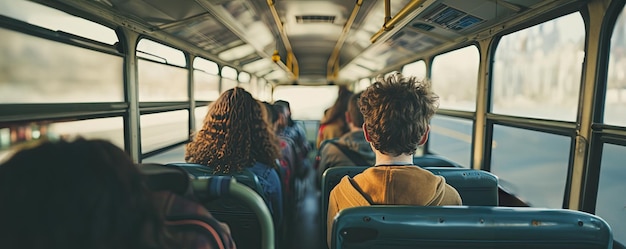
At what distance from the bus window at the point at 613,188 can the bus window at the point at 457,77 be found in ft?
4.66

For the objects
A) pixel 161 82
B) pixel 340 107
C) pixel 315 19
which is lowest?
pixel 340 107

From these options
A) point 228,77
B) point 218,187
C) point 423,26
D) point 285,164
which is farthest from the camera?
point 228,77

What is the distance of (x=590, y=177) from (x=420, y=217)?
1.55 meters

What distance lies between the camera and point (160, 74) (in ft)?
10.3

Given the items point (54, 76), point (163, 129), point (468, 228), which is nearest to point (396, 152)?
point (468, 228)

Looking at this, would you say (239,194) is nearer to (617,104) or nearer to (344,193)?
(344,193)

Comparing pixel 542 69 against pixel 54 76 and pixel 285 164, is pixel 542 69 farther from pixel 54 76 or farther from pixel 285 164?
pixel 54 76

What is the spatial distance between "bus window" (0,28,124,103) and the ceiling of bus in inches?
12.4

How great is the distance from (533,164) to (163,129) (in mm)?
3067

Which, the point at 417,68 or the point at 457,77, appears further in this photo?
the point at 417,68

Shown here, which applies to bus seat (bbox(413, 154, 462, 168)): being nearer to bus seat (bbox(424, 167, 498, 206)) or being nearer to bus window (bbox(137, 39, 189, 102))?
bus seat (bbox(424, 167, 498, 206))

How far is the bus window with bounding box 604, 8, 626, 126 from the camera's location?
6.07 feet

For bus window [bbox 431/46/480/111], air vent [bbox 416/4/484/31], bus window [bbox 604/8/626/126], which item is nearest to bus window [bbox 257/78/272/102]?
bus window [bbox 431/46/480/111]

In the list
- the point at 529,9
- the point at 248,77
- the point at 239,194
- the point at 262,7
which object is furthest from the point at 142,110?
the point at 248,77
